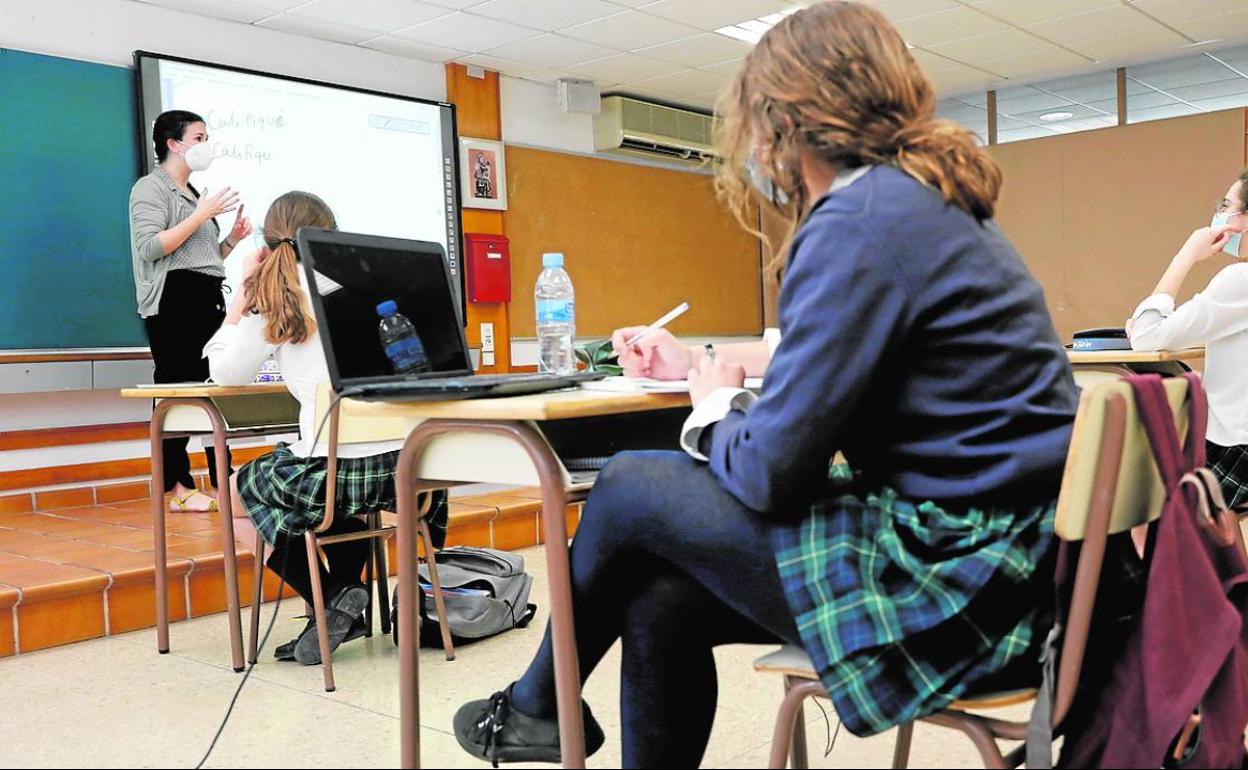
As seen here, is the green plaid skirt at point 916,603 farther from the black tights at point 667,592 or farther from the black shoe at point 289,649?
the black shoe at point 289,649

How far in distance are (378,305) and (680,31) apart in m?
4.17

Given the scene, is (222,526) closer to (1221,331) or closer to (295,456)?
(295,456)

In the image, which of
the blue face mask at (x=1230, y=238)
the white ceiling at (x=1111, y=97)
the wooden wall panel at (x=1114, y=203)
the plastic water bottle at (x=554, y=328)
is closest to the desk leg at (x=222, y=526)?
the plastic water bottle at (x=554, y=328)

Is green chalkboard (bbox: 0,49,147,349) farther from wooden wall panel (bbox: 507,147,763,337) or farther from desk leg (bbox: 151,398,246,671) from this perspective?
wooden wall panel (bbox: 507,147,763,337)

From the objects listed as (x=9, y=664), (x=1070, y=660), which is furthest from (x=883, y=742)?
(x=9, y=664)

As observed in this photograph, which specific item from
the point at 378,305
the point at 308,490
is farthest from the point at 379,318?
the point at 308,490

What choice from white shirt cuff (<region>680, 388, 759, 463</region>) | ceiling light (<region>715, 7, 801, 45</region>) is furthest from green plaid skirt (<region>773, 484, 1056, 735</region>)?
ceiling light (<region>715, 7, 801, 45</region>)

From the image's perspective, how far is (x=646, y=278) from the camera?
7207mm

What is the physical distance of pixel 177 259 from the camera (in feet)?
13.7

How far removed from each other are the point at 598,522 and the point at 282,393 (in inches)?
65.3

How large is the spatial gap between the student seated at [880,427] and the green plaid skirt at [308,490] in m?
1.23

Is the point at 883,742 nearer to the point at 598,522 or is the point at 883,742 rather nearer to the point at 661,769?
the point at 661,769

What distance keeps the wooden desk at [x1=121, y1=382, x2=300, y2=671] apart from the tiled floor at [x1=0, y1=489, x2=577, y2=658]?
25 centimetres

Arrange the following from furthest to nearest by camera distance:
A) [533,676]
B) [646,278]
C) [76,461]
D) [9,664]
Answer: [646,278]
[76,461]
[9,664]
[533,676]
